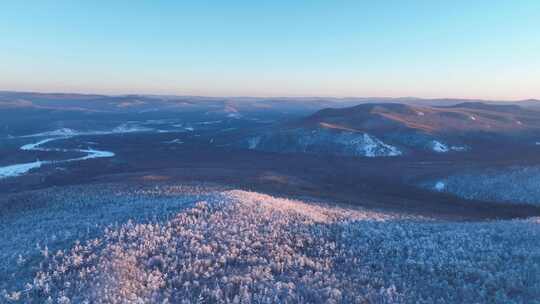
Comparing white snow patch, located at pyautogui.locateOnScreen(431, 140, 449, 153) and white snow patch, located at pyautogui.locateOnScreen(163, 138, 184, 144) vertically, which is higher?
white snow patch, located at pyautogui.locateOnScreen(431, 140, 449, 153)

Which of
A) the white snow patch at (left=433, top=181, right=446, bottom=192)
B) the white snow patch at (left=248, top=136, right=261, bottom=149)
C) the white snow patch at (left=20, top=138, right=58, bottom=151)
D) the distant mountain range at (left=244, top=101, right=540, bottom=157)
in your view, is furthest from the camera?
the white snow patch at (left=248, top=136, right=261, bottom=149)

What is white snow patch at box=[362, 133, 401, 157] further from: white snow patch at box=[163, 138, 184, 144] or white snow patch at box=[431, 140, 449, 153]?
white snow patch at box=[163, 138, 184, 144]

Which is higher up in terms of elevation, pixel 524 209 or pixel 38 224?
pixel 38 224

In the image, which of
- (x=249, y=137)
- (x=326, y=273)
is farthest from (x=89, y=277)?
(x=249, y=137)

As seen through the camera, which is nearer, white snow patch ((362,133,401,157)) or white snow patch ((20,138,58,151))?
white snow patch ((362,133,401,157))


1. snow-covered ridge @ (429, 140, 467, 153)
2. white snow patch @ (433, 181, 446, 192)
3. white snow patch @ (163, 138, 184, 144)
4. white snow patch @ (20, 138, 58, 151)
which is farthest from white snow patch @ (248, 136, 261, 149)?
white snow patch @ (433, 181, 446, 192)

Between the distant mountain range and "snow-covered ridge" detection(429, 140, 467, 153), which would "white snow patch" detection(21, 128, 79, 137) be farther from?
"snow-covered ridge" detection(429, 140, 467, 153)

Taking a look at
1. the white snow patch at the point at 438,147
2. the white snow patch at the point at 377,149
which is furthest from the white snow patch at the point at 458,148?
the white snow patch at the point at 377,149

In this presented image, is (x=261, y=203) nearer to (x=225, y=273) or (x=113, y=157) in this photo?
(x=225, y=273)

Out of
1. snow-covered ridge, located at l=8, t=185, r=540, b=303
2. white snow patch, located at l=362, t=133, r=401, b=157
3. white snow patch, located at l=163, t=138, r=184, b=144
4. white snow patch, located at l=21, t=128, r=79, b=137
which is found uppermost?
snow-covered ridge, located at l=8, t=185, r=540, b=303

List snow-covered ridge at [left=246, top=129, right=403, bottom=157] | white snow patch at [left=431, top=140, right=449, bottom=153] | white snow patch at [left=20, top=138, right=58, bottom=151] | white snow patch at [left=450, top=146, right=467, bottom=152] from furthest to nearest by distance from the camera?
white snow patch at [left=20, top=138, right=58, bottom=151]
white snow patch at [left=450, top=146, right=467, bottom=152]
white snow patch at [left=431, top=140, right=449, bottom=153]
snow-covered ridge at [left=246, top=129, right=403, bottom=157]

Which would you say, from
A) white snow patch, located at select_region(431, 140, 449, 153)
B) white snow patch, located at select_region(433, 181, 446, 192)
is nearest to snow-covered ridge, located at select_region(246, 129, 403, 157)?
white snow patch, located at select_region(431, 140, 449, 153)
